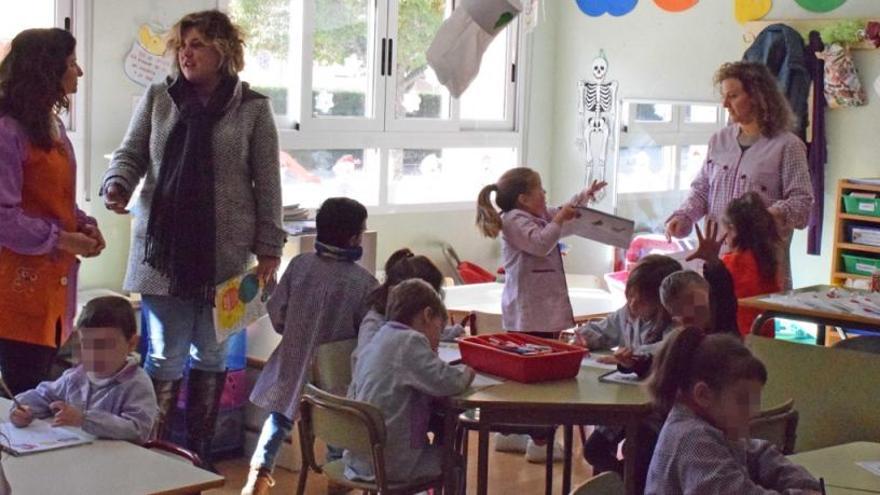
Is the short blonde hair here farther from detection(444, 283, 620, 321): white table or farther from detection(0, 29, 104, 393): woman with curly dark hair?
detection(444, 283, 620, 321): white table

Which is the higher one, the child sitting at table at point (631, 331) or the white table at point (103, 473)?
the child sitting at table at point (631, 331)

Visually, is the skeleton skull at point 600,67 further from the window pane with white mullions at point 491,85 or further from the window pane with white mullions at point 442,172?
the window pane with white mullions at point 442,172

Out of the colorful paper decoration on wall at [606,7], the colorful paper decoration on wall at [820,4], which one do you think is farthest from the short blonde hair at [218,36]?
the colorful paper decoration on wall at [606,7]

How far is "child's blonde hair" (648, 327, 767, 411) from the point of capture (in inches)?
95.8

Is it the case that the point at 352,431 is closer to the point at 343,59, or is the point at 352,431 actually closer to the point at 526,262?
the point at 526,262

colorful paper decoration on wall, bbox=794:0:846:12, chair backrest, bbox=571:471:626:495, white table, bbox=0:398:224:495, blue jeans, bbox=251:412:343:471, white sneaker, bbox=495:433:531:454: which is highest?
colorful paper decoration on wall, bbox=794:0:846:12

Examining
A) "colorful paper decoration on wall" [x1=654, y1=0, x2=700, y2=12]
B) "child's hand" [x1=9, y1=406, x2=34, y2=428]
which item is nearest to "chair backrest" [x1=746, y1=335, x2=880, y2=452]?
"child's hand" [x1=9, y1=406, x2=34, y2=428]

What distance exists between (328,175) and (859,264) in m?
2.87

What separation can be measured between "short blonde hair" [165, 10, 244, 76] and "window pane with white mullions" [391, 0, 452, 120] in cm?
305

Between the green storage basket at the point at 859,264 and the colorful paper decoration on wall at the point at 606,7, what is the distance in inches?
83.9

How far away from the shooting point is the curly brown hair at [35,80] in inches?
133

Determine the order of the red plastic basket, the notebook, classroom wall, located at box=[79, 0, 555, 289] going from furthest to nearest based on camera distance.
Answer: classroom wall, located at box=[79, 0, 555, 289], the red plastic basket, the notebook

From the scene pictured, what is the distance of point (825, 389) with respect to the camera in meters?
3.43

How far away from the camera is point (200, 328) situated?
3.98 metres
